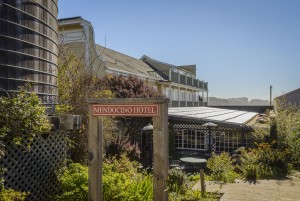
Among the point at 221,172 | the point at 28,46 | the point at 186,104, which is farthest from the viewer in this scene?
the point at 186,104

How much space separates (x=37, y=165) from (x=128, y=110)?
2713mm

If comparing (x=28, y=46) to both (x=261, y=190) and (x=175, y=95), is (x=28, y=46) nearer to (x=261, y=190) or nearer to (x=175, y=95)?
(x=261, y=190)

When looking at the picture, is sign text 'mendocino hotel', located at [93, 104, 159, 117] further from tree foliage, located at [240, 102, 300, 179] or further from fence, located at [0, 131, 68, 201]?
tree foliage, located at [240, 102, 300, 179]

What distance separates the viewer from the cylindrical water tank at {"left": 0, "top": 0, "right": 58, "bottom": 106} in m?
5.90

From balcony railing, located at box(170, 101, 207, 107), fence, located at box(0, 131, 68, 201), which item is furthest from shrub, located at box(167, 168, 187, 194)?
balcony railing, located at box(170, 101, 207, 107)

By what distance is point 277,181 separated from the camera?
31.9 ft

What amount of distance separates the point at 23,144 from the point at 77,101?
149 inches

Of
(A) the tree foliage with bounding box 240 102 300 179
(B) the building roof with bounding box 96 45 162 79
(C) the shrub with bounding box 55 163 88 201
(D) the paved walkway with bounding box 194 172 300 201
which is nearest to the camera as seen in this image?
(C) the shrub with bounding box 55 163 88 201

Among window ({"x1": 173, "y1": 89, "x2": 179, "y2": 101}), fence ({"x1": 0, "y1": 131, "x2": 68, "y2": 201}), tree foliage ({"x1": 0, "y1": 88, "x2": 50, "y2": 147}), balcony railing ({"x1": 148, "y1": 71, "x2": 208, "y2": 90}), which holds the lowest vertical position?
fence ({"x1": 0, "y1": 131, "x2": 68, "y2": 201})

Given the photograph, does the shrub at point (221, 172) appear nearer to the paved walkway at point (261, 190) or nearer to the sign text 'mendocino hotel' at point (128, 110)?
the paved walkway at point (261, 190)

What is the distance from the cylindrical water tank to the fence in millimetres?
1075

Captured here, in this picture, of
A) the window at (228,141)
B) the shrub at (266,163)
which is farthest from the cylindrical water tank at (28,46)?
the window at (228,141)

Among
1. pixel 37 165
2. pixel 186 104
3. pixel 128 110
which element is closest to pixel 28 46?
pixel 37 165

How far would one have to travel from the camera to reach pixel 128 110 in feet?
17.7
